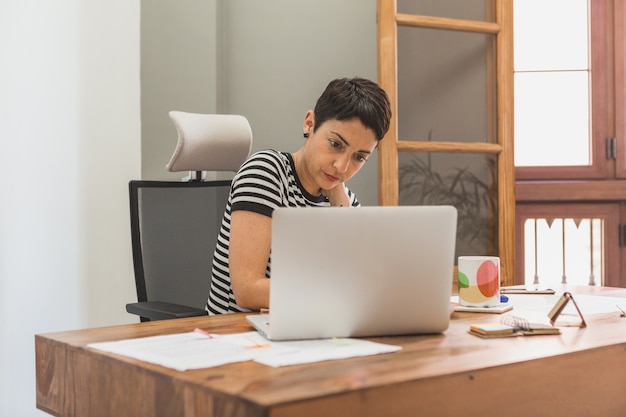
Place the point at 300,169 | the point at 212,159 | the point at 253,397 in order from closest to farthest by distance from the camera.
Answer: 1. the point at 253,397
2. the point at 300,169
3. the point at 212,159

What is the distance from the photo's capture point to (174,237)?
88.4 inches

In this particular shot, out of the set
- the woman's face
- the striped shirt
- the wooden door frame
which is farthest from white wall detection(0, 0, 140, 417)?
the wooden door frame

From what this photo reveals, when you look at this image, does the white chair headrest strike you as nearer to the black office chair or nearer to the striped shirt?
the black office chair

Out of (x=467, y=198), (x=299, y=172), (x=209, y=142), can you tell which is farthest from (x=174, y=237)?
(x=467, y=198)

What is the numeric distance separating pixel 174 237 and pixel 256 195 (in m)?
0.59

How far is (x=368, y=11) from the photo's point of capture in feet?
10.4

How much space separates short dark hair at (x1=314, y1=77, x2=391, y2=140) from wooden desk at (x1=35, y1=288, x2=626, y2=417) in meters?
0.65

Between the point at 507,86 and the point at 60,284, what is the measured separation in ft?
5.90

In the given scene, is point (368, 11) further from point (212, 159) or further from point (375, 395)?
point (375, 395)

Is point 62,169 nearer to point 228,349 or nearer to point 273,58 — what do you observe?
point 273,58

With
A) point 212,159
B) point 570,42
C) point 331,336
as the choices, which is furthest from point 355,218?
point 570,42

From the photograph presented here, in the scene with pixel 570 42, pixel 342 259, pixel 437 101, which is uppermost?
pixel 570 42

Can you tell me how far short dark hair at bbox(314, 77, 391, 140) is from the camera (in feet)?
5.93

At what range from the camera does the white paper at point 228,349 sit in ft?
3.30
